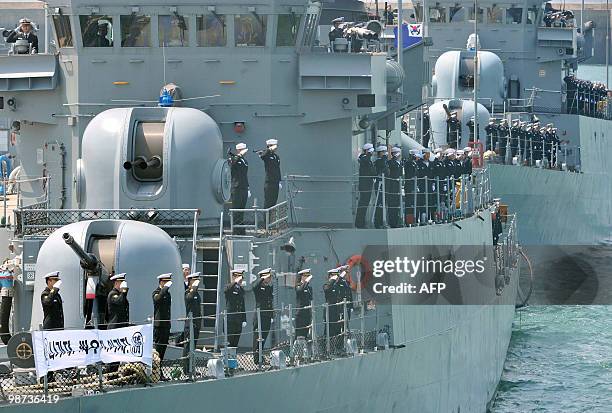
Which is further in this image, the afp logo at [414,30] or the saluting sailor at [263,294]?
the afp logo at [414,30]

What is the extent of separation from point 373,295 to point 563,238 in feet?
98.8

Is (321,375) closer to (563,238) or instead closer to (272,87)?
(272,87)

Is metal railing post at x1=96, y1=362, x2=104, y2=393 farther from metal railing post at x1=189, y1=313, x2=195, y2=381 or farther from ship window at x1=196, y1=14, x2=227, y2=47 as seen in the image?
ship window at x1=196, y1=14, x2=227, y2=47

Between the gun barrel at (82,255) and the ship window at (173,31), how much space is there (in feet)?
20.4

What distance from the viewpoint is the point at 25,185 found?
27.4m

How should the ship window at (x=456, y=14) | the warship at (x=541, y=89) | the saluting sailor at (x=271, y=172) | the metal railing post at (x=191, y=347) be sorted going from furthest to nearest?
the ship window at (x=456, y=14), the warship at (x=541, y=89), the saluting sailor at (x=271, y=172), the metal railing post at (x=191, y=347)

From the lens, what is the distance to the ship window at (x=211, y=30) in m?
25.6

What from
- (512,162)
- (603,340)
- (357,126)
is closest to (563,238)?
(512,162)

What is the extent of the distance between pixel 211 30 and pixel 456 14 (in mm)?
32124

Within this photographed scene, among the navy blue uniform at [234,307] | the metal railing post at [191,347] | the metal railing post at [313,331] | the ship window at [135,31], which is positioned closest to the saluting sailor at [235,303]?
the navy blue uniform at [234,307]

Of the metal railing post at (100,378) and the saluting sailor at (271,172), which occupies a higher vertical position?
the saluting sailor at (271,172)

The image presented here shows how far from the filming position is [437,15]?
5712cm

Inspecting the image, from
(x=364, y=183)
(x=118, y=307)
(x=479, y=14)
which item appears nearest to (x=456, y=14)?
(x=479, y=14)

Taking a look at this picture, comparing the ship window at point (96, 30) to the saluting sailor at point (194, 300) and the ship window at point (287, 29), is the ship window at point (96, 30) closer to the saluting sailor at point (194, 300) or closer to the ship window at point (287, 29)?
the ship window at point (287, 29)
